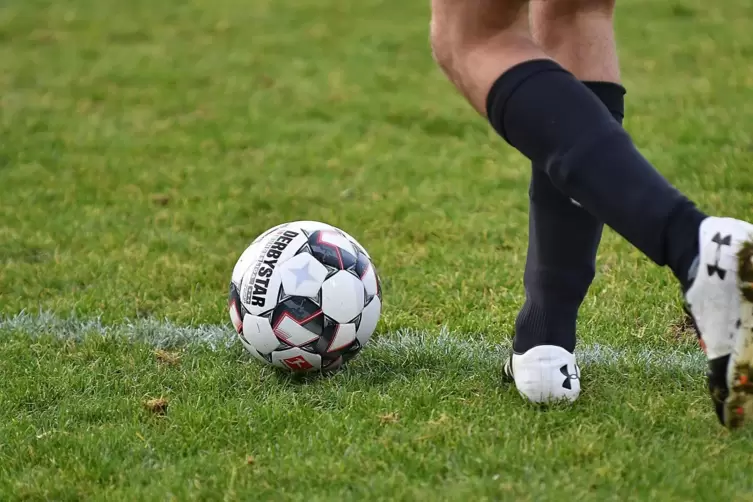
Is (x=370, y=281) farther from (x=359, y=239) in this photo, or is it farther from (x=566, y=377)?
(x=359, y=239)

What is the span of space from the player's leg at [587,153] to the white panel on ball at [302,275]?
74 centimetres

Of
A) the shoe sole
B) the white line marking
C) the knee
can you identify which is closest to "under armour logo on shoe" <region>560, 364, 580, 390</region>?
the white line marking

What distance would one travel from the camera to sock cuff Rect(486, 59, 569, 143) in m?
1.97

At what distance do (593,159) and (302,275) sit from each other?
Answer: 3.29ft

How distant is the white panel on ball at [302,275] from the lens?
2582mm

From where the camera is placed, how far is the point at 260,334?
258cm

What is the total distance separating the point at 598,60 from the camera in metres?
2.28

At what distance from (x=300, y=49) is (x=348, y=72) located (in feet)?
3.17

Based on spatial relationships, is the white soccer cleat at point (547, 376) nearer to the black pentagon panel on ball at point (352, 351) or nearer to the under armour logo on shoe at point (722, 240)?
the black pentagon panel on ball at point (352, 351)

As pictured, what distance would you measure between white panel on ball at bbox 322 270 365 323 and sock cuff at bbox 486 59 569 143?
788 millimetres

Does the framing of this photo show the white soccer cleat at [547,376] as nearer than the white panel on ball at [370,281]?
Yes

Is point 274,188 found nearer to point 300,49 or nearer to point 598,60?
point 598,60

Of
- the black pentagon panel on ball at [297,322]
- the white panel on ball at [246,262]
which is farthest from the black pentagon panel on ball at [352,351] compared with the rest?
the white panel on ball at [246,262]

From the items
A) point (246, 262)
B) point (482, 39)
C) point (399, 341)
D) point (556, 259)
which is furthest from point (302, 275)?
point (482, 39)
